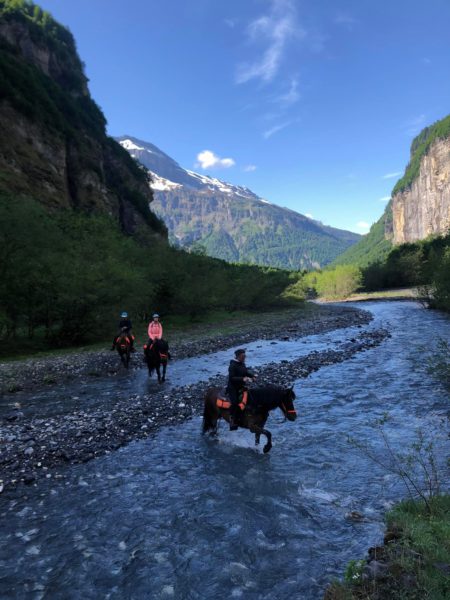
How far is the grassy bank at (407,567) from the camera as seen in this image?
514cm

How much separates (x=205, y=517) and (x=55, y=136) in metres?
68.9

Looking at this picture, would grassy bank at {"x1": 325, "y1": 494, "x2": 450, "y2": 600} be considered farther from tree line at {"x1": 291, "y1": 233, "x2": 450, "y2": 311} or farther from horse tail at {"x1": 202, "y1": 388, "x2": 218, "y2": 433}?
tree line at {"x1": 291, "y1": 233, "x2": 450, "y2": 311}

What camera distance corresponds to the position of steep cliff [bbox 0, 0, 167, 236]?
5378 cm

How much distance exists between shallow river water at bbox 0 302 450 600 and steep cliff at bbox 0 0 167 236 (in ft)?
118

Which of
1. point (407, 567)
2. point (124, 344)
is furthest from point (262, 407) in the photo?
point (124, 344)

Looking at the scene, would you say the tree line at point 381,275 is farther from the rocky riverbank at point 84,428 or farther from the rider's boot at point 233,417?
the rider's boot at point 233,417

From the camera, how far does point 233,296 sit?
71.7 meters

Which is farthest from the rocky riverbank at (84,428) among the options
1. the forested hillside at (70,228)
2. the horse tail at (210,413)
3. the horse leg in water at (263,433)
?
the forested hillside at (70,228)

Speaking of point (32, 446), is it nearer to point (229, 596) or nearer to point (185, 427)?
point (185, 427)

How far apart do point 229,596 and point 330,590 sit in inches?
61.4

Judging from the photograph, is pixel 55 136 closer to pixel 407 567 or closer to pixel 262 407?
pixel 262 407

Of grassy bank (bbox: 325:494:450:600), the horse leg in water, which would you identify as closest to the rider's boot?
the horse leg in water

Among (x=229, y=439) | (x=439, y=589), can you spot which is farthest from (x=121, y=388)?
(x=439, y=589)

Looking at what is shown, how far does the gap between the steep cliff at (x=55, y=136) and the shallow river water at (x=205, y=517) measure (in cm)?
3601
